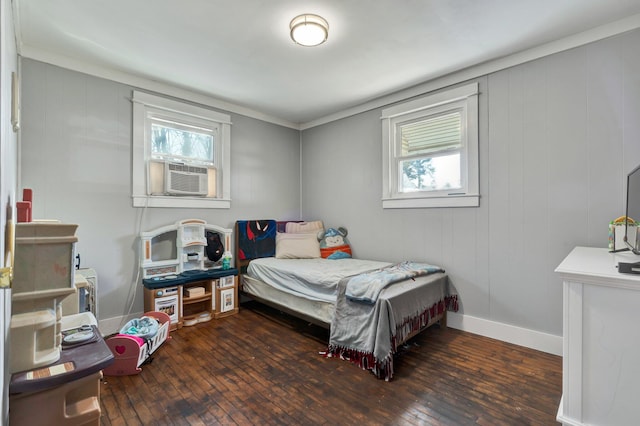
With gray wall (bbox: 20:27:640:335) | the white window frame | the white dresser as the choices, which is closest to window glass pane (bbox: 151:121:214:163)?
the white window frame

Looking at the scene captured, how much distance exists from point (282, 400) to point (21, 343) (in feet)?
4.44

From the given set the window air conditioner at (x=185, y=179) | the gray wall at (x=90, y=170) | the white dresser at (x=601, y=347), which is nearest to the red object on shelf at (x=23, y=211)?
the gray wall at (x=90, y=170)

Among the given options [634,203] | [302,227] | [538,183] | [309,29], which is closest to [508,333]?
[538,183]

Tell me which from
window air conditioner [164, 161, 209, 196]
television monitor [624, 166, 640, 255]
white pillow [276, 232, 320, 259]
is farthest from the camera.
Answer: white pillow [276, 232, 320, 259]

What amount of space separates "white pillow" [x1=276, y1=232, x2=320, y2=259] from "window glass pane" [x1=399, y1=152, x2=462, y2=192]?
1.32 metres

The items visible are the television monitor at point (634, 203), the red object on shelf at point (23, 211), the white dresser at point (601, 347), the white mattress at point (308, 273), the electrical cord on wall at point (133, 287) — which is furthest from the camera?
the electrical cord on wall at point (133, 287)

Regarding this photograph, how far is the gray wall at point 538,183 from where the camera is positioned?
7.34 ft

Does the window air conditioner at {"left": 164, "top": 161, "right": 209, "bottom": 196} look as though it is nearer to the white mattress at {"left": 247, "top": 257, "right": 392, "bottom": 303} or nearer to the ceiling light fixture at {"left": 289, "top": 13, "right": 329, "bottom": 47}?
the white mattress at {"left": 247, "top": 257, "right": 392, "bottom": 303}

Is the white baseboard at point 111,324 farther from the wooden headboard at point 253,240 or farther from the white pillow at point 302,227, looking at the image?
the white pillow at point 302,227

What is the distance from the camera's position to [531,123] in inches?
102

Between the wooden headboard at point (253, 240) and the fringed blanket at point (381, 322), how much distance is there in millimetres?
1727

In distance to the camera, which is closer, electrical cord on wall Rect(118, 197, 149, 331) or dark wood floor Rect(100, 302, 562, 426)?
dark wood floor Rect(100, 302, 562, 426)

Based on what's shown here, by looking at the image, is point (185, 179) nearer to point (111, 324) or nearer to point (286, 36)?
point (111, 324)

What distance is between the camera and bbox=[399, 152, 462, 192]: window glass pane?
123 inches
